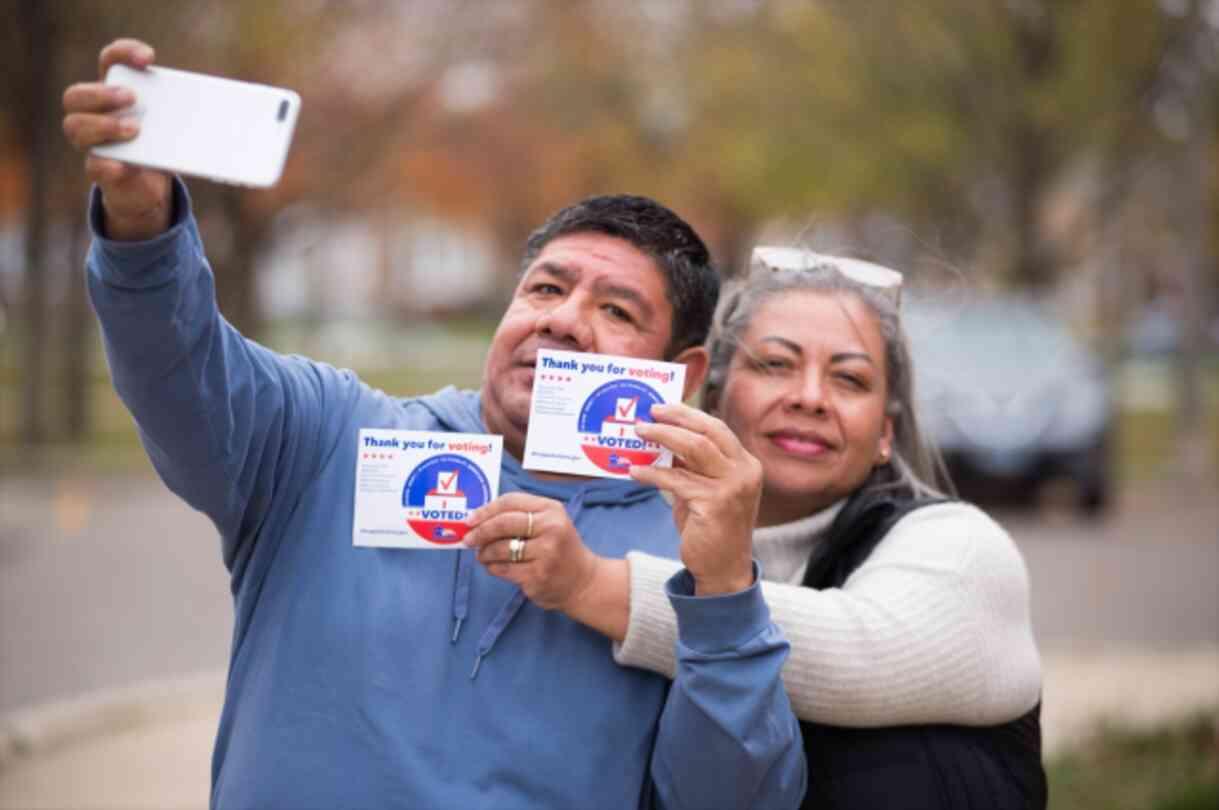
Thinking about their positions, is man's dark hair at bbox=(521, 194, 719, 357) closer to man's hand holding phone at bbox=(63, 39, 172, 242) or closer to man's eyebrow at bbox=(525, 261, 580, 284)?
man's eyebrow at bbox=(525, 261, 580, 284)

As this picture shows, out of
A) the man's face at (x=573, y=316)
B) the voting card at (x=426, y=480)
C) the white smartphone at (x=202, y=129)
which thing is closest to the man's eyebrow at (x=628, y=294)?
the man's face at (x=573, y=316)

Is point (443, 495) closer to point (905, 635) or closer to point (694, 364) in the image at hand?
point (694, 364)

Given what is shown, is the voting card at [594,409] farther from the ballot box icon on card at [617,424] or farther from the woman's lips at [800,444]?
the woman's lips at [800,444]

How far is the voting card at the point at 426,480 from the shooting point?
237cm

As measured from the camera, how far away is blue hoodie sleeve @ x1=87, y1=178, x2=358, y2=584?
209cm

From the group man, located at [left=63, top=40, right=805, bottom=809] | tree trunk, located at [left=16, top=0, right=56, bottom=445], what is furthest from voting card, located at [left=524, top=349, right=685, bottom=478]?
tree trunk, located at [left=16, top=0, right=56, bottom=445]

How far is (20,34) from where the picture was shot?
1437 cm

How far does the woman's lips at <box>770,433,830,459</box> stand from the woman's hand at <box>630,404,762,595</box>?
632 millimetres

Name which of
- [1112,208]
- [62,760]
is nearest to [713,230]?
[1112,208]

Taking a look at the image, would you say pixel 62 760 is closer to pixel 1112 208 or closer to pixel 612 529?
pixel 612 529

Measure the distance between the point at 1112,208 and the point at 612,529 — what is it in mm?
17481

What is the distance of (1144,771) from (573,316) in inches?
151

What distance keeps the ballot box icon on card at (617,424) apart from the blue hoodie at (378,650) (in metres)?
0.21

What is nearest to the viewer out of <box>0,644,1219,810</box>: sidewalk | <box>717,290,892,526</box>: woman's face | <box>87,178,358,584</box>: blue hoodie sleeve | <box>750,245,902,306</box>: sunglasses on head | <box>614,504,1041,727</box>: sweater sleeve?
<box>87,178,358,584</box>: blue hoodie sleeve
